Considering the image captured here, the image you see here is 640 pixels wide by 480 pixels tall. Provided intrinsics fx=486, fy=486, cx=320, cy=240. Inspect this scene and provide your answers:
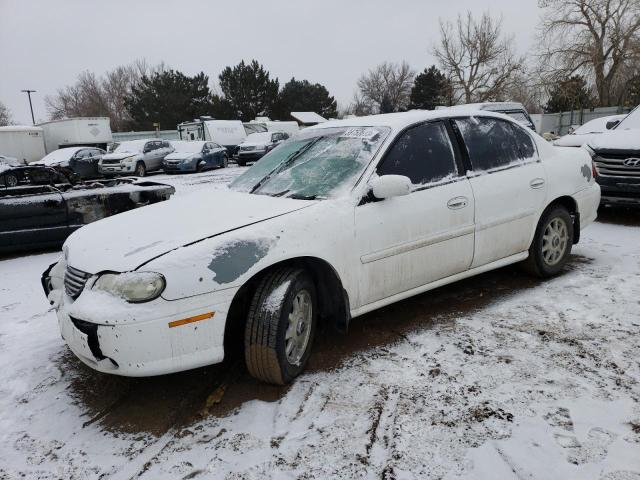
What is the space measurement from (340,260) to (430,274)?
0.86 metres

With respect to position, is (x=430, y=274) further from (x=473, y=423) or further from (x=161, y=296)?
(x=161, y=296)

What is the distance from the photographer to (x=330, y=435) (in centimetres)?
241

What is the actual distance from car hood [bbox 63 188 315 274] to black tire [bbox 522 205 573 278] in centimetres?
234

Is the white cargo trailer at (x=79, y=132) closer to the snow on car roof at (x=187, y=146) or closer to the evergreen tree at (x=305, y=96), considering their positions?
the snow on car roof at (x=187, y=146)

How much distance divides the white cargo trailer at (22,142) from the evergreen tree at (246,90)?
2485 centimetres

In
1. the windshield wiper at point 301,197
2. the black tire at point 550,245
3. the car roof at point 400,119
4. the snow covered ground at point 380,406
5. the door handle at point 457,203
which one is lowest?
the snow covered ground at point 380,406

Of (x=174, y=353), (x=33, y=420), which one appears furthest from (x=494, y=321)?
(x=33, y=420)

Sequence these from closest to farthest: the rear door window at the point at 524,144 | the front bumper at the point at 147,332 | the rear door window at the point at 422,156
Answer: the front bumper at the point at 147,332 < the rear door window at the point at 422,156 < the rear door window at the point at 524,144

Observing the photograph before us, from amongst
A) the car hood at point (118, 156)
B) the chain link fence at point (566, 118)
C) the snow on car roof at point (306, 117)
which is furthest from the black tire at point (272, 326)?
the snow on car roof at point (306, 117)

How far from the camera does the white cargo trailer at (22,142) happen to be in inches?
932

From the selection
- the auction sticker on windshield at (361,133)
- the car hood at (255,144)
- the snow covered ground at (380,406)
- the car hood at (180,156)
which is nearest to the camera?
the snow covered ground at (380,406)

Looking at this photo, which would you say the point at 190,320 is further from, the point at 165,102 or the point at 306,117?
the point at 306,117

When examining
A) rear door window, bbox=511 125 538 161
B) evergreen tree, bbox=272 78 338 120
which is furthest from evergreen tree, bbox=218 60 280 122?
rear door window, bbox=511 125 538 161

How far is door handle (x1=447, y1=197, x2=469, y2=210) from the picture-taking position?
11.6ft
